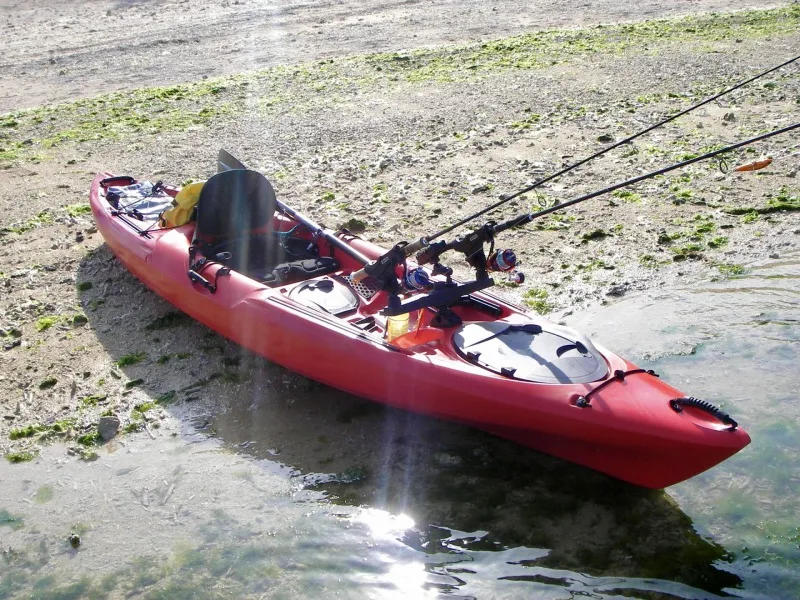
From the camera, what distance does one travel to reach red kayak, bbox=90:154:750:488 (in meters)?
4.52

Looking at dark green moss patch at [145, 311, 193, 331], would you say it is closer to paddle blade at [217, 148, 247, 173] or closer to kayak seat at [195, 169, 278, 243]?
kayak seat at [195, 169, 278, 243]

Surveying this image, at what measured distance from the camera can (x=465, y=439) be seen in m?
5.21

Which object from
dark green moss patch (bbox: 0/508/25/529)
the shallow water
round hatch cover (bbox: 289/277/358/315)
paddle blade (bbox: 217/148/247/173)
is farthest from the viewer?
paddle blade (bbox: 217/148/247/173)

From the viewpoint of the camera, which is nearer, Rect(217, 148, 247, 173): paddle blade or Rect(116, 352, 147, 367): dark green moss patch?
Rect(116, 352, 147, 367): dark green moss patch

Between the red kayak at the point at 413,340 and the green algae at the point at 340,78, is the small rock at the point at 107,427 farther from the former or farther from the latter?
the green algae at the point at 340,78

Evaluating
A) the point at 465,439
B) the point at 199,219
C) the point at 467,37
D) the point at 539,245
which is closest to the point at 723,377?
the point at 465,439

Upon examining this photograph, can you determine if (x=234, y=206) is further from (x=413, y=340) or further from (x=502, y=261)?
(x=502, y=261)

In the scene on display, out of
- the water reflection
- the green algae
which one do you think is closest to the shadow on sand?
the water reflection

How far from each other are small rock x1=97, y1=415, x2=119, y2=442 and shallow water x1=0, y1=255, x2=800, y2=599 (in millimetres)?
130

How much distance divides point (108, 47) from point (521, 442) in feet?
43.2

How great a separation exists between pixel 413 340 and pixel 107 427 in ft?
6.79

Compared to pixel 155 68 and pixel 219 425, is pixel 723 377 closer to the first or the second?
pixel 219 425

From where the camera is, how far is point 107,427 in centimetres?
546

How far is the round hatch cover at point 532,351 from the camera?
4.80m
